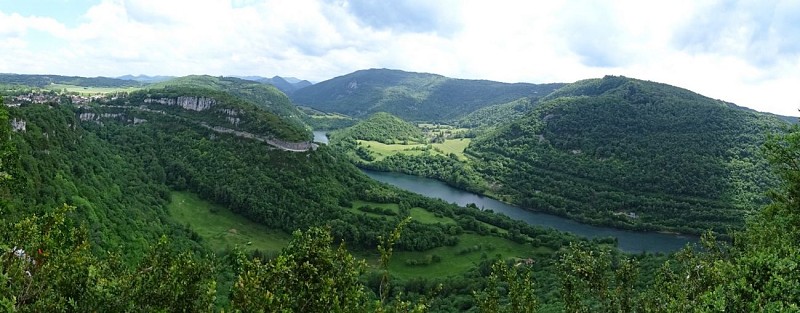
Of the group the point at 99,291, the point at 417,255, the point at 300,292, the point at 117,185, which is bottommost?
the point at 417,255

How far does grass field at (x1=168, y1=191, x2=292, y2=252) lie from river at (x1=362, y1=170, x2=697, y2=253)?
77.0 m

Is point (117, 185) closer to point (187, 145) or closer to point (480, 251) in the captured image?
point (187, 145)

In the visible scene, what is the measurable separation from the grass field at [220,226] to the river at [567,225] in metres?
77.0

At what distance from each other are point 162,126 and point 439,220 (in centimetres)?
9186

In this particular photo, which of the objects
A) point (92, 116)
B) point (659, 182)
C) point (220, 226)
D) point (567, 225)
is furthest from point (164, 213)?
point (659, 182)

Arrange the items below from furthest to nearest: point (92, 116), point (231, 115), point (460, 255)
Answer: point (231, 115)
point (92, 116)
point (460, 255)

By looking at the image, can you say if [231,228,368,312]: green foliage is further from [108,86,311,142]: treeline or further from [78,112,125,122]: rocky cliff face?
[78,112,125,122]: rocky cliff face

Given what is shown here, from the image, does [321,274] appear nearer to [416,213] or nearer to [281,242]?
[281,242]

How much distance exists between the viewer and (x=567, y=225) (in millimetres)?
141250

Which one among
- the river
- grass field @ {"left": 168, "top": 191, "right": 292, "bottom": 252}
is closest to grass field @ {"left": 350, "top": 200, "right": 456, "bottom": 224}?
grass field @ {"left": 168, "top": 191, "right": 292, "bottom": 252}

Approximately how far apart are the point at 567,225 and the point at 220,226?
323ft

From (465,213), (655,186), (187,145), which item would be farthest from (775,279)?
(655,186)

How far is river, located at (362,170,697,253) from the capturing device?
408 feet

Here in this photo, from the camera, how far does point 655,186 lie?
165 metres
